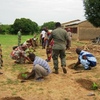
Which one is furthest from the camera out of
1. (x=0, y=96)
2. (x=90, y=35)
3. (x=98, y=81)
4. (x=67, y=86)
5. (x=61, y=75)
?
(x=90, y=35)

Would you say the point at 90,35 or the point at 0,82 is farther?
the point at 90,35

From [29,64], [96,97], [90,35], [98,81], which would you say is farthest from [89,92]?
[90,35]

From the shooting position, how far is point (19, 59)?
11.8m

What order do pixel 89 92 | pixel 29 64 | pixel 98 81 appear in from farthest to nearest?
1. pixel 29 64
2. pixel 98 81
3. pixel 89 92

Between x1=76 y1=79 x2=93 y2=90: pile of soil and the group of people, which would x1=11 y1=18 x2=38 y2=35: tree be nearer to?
the group of people

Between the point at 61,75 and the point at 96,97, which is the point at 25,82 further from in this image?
the point at 96,97

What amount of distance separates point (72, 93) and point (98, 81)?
1.60 m

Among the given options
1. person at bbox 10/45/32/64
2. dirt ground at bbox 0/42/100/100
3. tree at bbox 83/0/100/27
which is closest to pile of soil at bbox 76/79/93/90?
dirt ground at bbox 0/42/100/100

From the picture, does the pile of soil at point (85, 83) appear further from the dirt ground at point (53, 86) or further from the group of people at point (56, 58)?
the group of people at point (56, 58)

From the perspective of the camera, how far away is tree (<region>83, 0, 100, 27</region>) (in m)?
31.1

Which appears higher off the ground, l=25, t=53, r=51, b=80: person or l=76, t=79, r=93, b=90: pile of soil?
l=25, t=53, r=51, b=80: person

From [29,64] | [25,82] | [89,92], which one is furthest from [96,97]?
[29,64]

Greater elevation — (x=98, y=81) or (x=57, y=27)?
(x=57, y=27)

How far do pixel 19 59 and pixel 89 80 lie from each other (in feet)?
13.0
